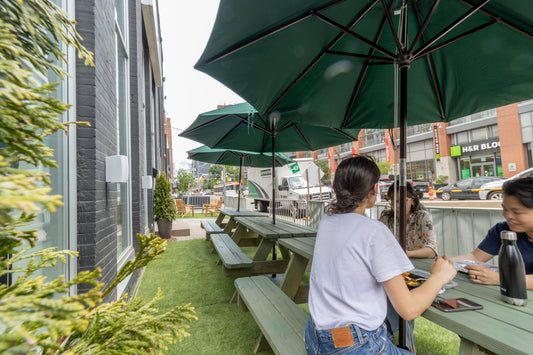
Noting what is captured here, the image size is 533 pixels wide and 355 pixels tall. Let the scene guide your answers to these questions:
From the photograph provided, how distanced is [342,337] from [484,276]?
1.15 meters

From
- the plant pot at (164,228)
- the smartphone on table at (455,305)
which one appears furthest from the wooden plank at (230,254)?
the plant pot at (164,228)

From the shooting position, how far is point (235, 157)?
29.4 ft

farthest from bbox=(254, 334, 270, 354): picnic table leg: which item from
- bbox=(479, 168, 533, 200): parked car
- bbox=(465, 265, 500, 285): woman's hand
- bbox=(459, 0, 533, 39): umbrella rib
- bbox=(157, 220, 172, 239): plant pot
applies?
bbox=(479, 168, 533, 200): parked car

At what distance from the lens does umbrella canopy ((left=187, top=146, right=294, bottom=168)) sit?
7.94 m

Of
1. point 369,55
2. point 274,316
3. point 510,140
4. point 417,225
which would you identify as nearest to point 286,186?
point 417,225

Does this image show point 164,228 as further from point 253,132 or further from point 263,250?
point 263,250

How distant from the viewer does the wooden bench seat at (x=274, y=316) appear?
1786mm

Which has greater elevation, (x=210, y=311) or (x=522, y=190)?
(x=522, y=190)

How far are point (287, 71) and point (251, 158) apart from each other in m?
5.80

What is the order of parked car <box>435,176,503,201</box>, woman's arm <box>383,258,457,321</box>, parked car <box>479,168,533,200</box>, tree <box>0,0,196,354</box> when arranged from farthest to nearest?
parked car <box>435,176,503,201</box> < parked car <box>479,168,533,200</box> < woman's arm <box>383,258,457,321</box> < tree <box>0,0,196,354</box>

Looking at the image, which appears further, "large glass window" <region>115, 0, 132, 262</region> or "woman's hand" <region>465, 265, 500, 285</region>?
"large glass window" <region>115, 0, 132, 262</region>

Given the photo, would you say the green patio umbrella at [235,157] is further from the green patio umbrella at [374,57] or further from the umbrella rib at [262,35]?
the umbrella rib at [262,35]

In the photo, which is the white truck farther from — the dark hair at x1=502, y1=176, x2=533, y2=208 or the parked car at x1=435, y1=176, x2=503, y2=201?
the dark hair at x1=502, y1=176, x2=533, y2=208

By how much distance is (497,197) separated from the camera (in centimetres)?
1656
